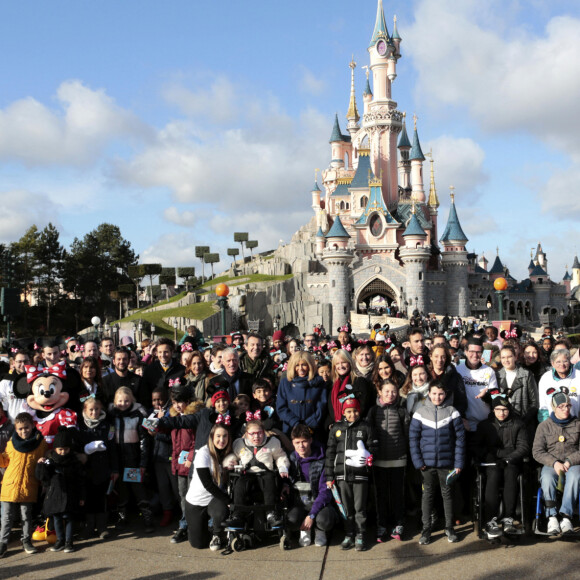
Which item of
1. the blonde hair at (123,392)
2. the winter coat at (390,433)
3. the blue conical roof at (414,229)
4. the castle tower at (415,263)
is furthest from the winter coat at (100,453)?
the blue conical roof at (414,229)

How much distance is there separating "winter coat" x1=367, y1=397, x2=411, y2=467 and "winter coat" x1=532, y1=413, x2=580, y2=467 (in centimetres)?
121

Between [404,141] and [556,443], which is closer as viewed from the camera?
[556,443]

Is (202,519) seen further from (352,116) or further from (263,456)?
(352,116)

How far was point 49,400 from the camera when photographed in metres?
6.28

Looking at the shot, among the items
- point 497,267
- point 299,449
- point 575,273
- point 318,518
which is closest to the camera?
point 318,518

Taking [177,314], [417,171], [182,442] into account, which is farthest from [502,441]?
[417,171]

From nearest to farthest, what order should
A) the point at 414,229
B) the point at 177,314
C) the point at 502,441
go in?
the point at 502,441 < the point at 177,314 < the point at 414,229

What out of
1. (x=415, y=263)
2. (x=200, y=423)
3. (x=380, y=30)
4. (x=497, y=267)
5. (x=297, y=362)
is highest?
(x=380, y=30)

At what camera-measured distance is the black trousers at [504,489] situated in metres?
5.69

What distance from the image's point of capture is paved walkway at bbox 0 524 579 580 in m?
5.04

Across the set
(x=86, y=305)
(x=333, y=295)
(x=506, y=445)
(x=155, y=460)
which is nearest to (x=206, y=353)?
(x=155, y=460)

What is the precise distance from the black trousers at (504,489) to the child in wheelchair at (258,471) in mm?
1899

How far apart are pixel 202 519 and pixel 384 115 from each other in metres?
54.0

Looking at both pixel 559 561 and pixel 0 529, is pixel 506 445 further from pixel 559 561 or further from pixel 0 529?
pixel 0 529
